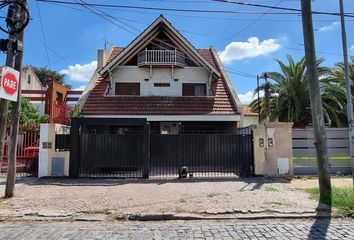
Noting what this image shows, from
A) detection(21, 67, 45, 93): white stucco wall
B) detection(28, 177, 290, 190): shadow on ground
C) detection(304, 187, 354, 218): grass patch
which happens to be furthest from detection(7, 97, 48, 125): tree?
detection(21, 67, 45, 93): white stucco wall

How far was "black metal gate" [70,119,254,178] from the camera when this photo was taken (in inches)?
627

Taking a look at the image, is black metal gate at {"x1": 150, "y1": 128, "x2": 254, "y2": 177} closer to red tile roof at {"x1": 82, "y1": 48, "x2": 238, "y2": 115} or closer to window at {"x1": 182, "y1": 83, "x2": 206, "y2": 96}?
red tile roof at {"x1": 82, "y1": 48, "x2": 238, "y2": 115}

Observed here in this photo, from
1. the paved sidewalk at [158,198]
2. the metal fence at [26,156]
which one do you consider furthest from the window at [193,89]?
the paved sidewalk at [158,198]

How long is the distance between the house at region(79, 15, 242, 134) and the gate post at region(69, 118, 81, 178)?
6.52 meters

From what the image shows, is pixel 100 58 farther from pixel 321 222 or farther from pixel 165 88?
pixel 321 222

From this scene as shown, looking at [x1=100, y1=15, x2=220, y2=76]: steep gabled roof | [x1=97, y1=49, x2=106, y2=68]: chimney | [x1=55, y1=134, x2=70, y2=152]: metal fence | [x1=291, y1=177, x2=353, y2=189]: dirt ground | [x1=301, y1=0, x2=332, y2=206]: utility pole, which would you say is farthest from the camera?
[x1=97, y1=49, x2=106, y2=68]: chimney

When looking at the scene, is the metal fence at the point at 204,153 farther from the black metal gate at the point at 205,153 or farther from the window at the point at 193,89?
the window at the point at 193,89

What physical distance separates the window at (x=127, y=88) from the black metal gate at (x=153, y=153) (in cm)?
773

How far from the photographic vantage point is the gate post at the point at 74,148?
15.7 m

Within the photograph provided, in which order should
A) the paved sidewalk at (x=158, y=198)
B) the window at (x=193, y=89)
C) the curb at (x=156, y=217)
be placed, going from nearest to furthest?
the curb at (x=156, y=217) < the paved sidewalk at (x=158, y=198) < the window at (x=193, y=89)

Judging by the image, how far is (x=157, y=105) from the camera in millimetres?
23125

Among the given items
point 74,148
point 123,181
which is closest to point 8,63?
point 74,148

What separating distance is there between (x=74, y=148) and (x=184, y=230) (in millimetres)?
8973

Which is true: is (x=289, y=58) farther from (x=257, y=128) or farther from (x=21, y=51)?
(x=21, y=51)
